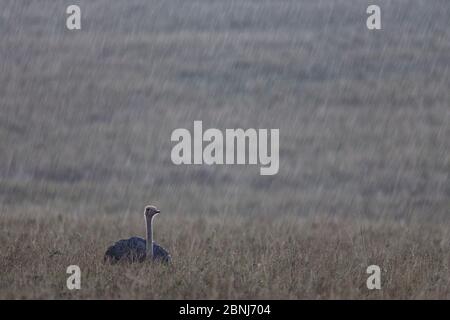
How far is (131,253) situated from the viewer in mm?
10516

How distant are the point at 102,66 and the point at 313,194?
15.3 m

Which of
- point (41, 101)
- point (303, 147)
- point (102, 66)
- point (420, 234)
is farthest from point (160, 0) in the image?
point (420, 234)

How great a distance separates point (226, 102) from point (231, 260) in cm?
2303

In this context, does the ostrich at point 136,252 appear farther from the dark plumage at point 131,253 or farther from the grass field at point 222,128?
the grass field at point 222,128

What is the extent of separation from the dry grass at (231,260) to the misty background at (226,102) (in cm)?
546

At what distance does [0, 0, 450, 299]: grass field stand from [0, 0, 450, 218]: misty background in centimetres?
9

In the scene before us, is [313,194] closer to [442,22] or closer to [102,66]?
[102,66]

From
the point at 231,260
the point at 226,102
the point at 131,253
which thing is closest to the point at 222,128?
the point at 226,102

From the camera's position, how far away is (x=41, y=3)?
42.6 meters

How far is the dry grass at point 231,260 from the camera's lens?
9.19 m

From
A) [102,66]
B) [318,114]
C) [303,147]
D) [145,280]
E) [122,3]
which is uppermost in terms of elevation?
[122,3]

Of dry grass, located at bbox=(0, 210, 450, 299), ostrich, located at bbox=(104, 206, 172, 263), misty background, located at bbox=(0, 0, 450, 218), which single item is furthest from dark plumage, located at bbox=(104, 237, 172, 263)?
misty background, located at bbox=(0, 0, 450, 218)

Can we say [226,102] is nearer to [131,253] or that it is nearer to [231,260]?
[231,260]

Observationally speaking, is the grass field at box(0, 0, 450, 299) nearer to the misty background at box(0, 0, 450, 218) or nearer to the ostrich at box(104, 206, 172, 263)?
the misty background at box(0, 0, 450, 218)
